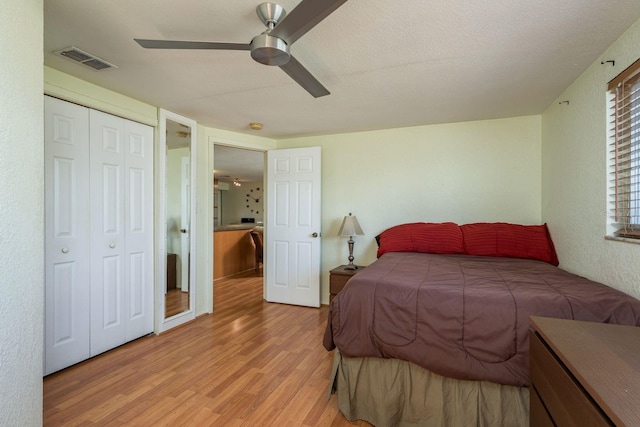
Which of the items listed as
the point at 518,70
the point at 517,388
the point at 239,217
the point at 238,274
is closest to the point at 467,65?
the point at 518,70

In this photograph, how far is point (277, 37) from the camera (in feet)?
4.34

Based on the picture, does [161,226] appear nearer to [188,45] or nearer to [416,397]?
[188,45]

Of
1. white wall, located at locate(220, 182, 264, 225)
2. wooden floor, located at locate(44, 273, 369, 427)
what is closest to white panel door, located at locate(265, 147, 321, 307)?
wooden floor, located at locate(44, 273, 369, 427)

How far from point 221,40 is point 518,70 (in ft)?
6.40

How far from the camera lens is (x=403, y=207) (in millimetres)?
3432

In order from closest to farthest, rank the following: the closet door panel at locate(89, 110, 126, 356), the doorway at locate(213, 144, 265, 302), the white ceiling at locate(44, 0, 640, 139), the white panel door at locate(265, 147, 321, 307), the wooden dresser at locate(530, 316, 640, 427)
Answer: the wooden dresser at locate(530, 316, 640, 427), the white ceiling at locate(44, 0, 640, 139), the closet door panel at locate(89, 110, 126, 356), the white panel door at locate(265, 147, 321, 307), the doorway at locate(213, 144, 265, 302)

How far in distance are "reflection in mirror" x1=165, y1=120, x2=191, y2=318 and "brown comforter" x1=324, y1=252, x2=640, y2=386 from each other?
2.01 metres

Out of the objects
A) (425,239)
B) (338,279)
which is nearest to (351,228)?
(338,279)

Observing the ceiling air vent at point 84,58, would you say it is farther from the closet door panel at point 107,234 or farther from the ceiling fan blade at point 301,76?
the ceiling fan blade at point 301,76

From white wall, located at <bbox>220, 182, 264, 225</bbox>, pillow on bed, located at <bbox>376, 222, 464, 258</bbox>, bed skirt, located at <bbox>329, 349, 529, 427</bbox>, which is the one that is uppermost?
white wall, located at <bbox>220, 182, 264, 225</bbox>

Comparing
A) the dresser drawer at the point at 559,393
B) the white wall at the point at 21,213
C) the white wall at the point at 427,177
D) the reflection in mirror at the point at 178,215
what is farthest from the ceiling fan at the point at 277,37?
the white wall at the point at 427,177

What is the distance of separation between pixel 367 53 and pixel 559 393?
1837mm

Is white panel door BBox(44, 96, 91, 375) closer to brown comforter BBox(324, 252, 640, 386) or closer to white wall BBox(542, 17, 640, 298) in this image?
brown comforter BBox(324, 252, 640, 386)

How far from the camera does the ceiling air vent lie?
1800 mm
